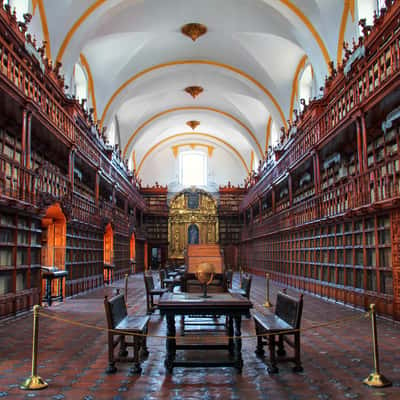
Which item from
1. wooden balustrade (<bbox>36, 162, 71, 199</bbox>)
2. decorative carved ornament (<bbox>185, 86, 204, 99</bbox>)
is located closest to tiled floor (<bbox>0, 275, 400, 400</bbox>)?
wooden balustrade (<bbox>36, 162, 71, 199</bbox>)

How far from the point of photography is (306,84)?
18.0m

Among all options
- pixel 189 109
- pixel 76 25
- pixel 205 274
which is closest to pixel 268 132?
pixel 189 109

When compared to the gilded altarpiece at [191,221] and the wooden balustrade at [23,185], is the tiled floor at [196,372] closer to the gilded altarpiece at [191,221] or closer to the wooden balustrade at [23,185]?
the wooden balustrade at [23,185]

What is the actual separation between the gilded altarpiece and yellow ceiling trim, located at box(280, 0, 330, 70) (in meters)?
20.2

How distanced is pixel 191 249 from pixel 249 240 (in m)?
18.5

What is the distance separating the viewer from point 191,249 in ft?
28.9

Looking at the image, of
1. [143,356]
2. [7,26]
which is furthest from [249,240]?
[143,356]

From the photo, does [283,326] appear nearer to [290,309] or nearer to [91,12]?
[290,309]

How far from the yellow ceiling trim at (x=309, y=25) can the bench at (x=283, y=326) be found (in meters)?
10.6

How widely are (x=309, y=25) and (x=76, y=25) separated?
7.37 m

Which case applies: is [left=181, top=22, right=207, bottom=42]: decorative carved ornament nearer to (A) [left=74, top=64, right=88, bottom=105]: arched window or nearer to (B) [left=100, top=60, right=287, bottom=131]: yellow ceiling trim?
(B) [left=100, top=60, right=287, bottom=131]: yellow ceiling trim

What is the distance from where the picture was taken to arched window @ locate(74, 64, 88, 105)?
1716cm

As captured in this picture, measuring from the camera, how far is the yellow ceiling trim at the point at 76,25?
534 inches

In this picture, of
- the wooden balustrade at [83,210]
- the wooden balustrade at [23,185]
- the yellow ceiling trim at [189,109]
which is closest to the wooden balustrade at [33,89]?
the wooden balustrade at [23,185]
